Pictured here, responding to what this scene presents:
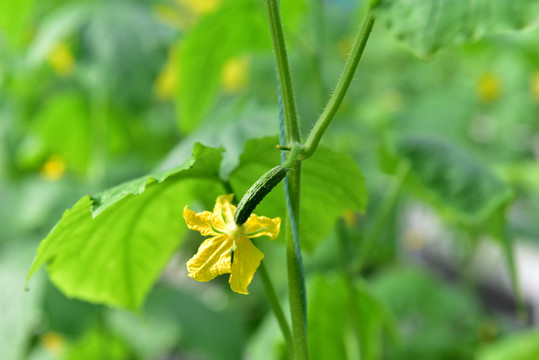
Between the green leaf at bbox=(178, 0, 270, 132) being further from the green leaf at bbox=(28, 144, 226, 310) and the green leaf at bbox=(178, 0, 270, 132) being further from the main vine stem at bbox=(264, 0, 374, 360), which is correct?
the main vine stem at bbox=(264, 0, 374, 360)

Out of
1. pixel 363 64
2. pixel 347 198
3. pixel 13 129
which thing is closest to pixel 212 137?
pixel 347 198

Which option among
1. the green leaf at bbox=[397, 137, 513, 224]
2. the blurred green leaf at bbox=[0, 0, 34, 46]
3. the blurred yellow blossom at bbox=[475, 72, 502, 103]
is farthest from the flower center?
the blurred yellow blossom at bbox=[475, 72, 502, 103]

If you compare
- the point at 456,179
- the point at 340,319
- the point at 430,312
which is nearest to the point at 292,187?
the point at 456,179

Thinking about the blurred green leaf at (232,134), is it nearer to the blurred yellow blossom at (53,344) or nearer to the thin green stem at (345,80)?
the thin green stem at (345,80)

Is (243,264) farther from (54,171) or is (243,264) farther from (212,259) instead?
(54,171)

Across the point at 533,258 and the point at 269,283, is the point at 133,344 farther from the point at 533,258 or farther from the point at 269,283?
the point at 533,258

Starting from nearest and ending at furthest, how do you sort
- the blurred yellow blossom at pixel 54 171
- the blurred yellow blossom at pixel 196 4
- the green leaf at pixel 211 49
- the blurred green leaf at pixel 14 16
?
the green leaf at pixel 211 49, the blurred green leaf at pixel 14 16, the blurred yellow blossom at pixel 54 171, the blurred yellow blossom at pixel 196 4

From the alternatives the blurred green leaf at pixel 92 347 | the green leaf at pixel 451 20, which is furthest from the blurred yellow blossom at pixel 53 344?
the green leaf at pixel 451 20
